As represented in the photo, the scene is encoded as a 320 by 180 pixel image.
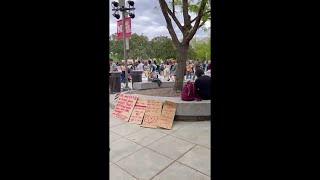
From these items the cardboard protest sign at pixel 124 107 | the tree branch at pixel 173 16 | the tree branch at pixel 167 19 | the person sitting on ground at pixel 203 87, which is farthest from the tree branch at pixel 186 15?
the cardboard protest sign at pixel 124 107

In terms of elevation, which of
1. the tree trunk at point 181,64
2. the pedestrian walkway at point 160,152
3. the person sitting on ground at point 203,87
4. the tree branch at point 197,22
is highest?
the tree branch at point 197,22

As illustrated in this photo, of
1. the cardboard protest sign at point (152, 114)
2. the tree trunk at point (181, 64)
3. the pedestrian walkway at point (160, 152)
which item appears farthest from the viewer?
the tree trunk at point (181, 64)

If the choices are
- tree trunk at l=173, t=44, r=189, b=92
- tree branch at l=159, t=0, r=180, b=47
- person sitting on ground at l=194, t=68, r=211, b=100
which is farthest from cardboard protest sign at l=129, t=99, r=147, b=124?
tree branch at l=159, t=0, r=180, b=47

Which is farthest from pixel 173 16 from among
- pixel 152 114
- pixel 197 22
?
pixel 152 114

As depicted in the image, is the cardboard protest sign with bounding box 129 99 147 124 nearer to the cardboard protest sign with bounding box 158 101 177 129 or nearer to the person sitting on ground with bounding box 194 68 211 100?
the cardboard protest sign with bounding box 158 101 177 129

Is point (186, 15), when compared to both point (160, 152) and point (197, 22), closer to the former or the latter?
point (197, 22)

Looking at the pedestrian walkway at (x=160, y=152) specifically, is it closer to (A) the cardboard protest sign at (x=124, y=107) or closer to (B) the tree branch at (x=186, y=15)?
(A) the cardboard protest sign at (x=124, y=107)

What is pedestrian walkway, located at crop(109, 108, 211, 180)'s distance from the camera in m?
3.65

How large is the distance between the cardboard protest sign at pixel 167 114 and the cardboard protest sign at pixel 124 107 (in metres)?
1.04

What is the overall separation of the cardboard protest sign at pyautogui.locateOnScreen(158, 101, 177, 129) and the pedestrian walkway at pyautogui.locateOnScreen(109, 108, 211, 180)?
0.18 metres

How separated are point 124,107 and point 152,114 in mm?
1183

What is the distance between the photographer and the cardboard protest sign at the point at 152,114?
631cm

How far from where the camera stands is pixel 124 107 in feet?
24.0
